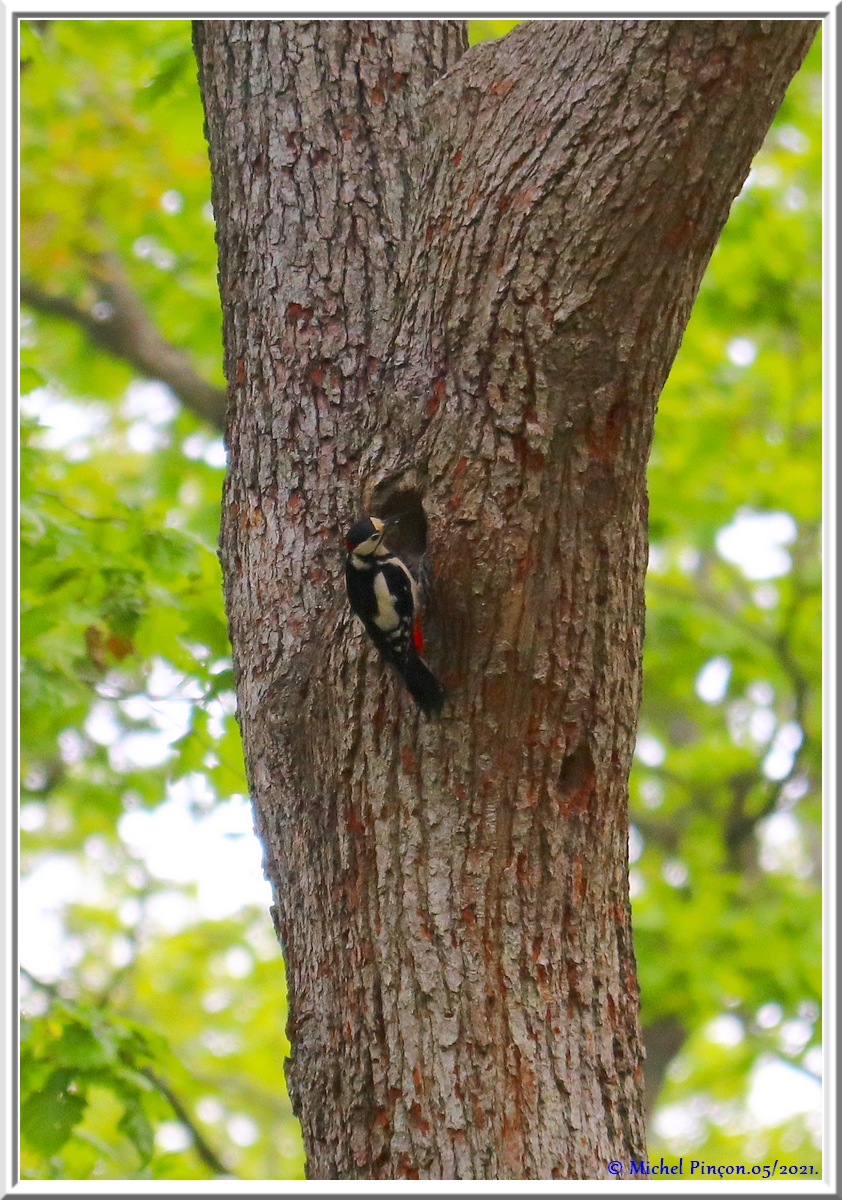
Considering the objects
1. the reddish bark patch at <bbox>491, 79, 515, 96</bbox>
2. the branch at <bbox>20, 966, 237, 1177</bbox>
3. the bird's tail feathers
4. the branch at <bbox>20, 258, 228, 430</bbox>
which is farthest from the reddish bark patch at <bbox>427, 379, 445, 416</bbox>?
the branch at <bbox>20, 258, 228, 430</bbox>

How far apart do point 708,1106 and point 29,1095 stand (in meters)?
10.8

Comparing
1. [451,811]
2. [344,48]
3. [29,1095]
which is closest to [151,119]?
[344,48]

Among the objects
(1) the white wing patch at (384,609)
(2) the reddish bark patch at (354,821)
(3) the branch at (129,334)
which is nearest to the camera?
(1) the white wing patch at (384,609)

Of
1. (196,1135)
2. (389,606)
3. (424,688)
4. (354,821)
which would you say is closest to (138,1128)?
(196,1135)

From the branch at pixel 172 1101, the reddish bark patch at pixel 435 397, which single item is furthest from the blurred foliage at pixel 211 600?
the reddish bark patch at pixel 435 397

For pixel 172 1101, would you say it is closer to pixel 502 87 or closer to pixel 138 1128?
pixel 138 1128

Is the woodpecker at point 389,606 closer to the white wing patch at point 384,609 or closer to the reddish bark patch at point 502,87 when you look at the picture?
the white wing patch at point 384,609

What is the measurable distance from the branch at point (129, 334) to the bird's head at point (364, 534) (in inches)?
249

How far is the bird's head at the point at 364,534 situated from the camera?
2834mm

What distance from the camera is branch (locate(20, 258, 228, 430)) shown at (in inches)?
357

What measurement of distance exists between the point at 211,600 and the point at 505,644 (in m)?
2.35

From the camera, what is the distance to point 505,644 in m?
2.62

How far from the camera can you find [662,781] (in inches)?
431

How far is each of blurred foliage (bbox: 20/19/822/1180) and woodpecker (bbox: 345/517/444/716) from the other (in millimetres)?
1837
